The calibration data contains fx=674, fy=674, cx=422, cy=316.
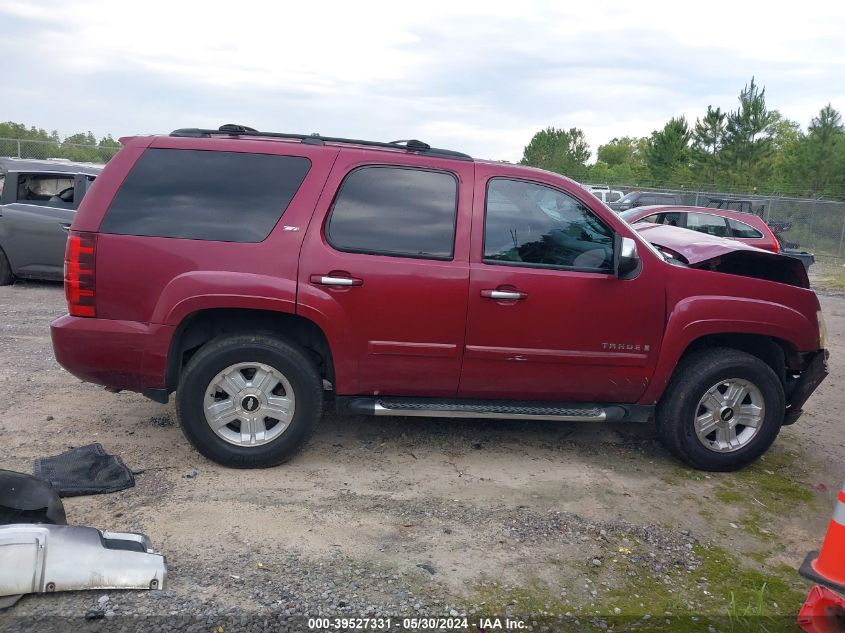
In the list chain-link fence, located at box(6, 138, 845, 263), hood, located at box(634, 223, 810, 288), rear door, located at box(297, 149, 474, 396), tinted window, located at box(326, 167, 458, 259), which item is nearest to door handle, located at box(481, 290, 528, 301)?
rear door, located at box(297, 149, 474, 396)

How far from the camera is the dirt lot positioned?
2965 millimetres

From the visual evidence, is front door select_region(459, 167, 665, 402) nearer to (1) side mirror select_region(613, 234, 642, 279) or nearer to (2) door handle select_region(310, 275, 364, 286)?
(1) side mirror select_region(613, 234, 642, 279)

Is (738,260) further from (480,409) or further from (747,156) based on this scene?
(747,156)

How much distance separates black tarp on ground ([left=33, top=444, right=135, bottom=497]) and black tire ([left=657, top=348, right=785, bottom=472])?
3.43 metres

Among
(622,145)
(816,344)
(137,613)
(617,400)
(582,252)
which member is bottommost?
(137,613)

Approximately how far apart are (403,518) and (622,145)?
385 ft

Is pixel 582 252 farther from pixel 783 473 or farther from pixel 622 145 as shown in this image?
pixel 622 145

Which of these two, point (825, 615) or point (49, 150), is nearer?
point (825, 615)

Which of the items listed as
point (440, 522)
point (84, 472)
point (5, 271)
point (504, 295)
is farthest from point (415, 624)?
point (5, 271)

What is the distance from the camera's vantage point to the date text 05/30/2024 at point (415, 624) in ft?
9.19

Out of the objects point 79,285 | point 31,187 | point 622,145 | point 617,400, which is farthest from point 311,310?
point 622,145

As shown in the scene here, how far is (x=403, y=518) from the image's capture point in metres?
3.70

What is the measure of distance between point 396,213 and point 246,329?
118cm

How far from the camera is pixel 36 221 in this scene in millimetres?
9383
